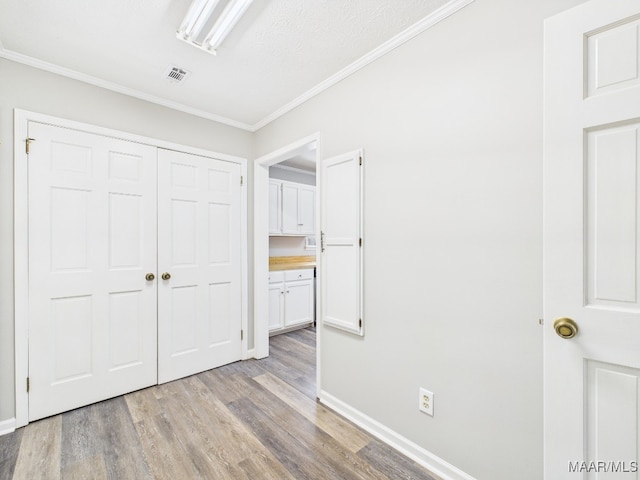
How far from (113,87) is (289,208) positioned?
8.29ft

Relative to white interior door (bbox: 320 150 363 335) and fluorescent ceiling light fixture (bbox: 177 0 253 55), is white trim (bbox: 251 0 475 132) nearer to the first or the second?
white interior door (bbox: 320 150 363 335)

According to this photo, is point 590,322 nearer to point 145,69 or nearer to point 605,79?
point 605,79

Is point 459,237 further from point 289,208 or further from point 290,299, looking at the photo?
point 289,208

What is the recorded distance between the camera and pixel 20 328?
6.46 ft

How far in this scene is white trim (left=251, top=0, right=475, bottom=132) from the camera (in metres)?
1.53

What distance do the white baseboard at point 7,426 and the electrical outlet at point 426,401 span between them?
262cm

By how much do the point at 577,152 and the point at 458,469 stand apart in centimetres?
157

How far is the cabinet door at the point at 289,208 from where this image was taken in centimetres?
436

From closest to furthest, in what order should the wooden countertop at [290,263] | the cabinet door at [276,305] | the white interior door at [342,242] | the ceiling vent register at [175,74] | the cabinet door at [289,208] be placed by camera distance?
the white interior door at [342,242] → the ceiling vent register at [175,74] → the cabinet door at [276,305] → the wooden countertop at [290,263] → the cabinet door at [289,208]

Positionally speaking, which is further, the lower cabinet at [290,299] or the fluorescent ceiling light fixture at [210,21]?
the lower cabinet at [290,299]

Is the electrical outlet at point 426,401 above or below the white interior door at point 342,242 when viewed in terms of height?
below

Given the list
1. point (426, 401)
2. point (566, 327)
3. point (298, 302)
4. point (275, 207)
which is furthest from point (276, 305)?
point (566, 327)

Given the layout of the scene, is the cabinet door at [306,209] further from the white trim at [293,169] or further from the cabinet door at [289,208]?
the white trim at [293,169]

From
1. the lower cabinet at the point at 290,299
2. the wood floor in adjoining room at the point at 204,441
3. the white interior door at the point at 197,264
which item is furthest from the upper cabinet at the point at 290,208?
the wood floor in adjoining room at the point at 204,441
